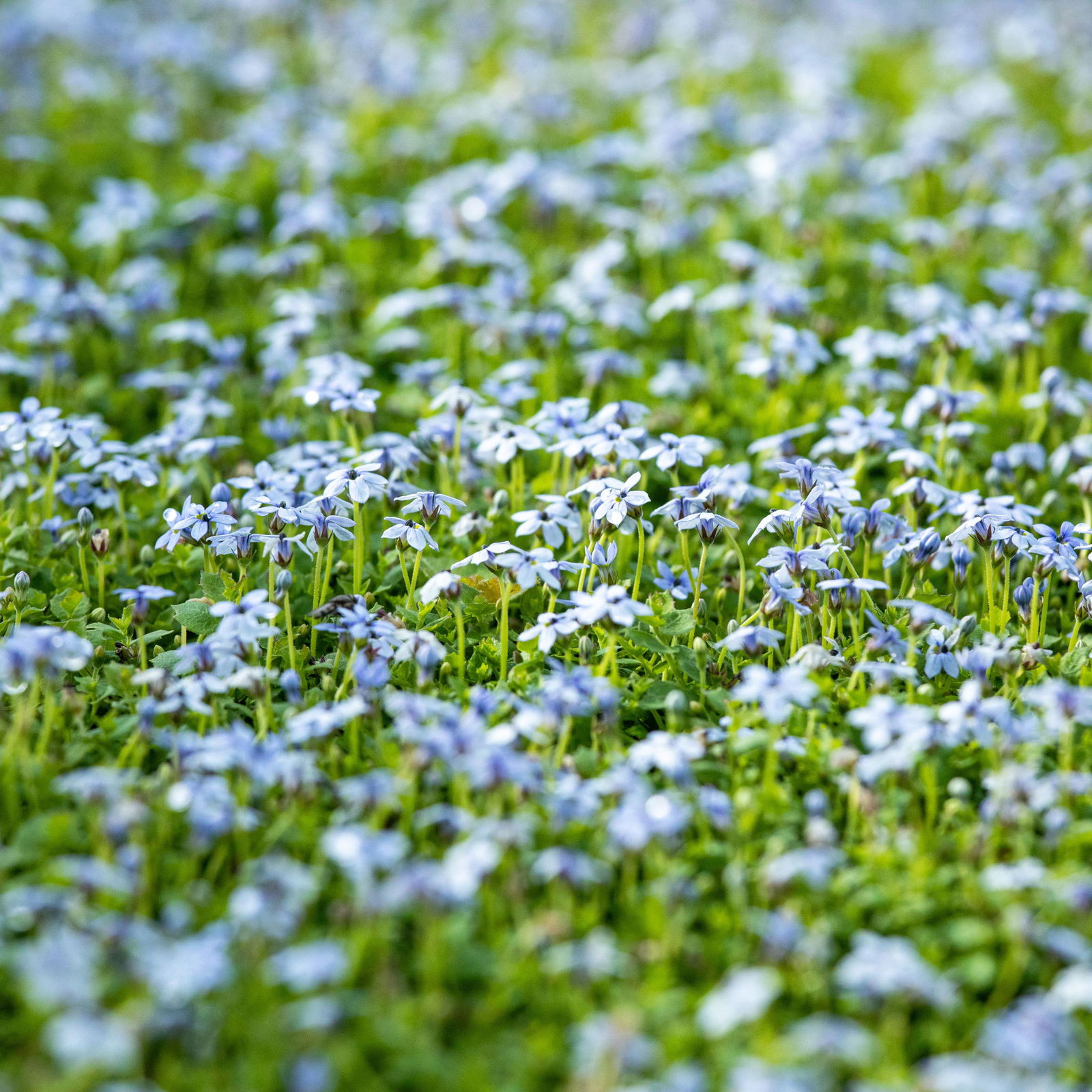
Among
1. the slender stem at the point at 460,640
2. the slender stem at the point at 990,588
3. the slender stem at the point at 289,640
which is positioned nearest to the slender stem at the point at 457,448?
the slender stem at the point at 460,640

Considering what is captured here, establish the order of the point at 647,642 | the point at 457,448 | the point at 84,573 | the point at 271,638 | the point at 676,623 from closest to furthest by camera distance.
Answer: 1. the point at 271,638
2. the point at 647,642
3. the point at 676,623
4. the point at 84,573
5. the point at 457,448

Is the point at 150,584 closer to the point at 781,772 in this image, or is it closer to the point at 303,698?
the point at 303,698

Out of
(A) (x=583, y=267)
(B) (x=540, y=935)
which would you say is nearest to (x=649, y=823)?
(B) (x=540, y=935)

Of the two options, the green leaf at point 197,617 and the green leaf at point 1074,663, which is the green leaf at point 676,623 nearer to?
the green leaf at point 1074,663

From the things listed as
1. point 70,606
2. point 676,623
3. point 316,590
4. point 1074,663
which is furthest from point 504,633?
point 1074,663

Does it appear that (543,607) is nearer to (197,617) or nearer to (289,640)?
(289,640)

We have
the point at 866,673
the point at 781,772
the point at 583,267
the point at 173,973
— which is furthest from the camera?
the point at 583,267
